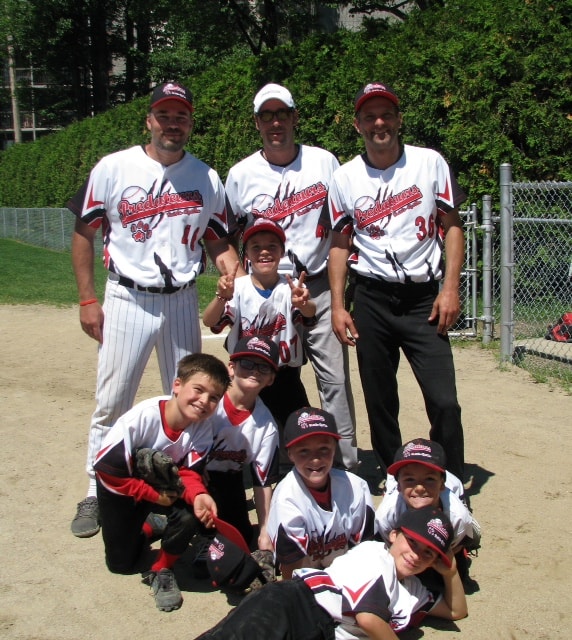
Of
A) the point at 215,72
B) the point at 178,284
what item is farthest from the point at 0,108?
the point at 178,284

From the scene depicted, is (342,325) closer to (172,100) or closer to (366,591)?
(172,100)

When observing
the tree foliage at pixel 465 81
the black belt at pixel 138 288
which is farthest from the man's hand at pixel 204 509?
the tree foliage at pixel 465 81

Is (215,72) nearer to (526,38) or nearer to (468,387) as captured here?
(526,38)

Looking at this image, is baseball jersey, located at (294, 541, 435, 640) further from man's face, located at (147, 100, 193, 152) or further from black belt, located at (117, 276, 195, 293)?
man's face, located at (147, 100, 193, 152)

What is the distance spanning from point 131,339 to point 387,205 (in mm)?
1516

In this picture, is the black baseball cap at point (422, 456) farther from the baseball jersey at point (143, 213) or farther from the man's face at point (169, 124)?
the man's face at point (169, 124)

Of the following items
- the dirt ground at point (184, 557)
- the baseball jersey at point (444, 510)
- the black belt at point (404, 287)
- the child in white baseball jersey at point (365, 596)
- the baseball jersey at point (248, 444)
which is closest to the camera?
the child in white baseball jersey at point (365, 596)

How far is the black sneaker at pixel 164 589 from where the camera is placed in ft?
10.9

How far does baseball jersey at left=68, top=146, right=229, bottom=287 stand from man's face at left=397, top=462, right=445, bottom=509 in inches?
61.1

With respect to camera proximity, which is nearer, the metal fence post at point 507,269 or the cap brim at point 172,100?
the cap brim at point 172,100

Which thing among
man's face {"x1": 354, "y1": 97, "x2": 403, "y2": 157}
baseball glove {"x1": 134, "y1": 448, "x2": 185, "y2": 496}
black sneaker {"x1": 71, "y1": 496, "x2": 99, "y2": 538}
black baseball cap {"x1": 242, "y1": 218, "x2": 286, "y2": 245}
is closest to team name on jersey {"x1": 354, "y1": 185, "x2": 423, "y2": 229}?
man's face {"x1": 354, "y1": 97, "x2": 403, "y2": 157}

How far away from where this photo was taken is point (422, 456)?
3.30 m

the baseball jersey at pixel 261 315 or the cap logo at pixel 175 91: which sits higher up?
the cap logo at pixel 175 91

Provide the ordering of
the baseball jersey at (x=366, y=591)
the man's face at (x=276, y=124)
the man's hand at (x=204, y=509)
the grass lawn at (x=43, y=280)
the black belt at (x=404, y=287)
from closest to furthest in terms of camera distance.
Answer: the baseball jersey at (x=366, y=591)
the man's hand at (x=204, y=509)
the black belt at (x=404, y=287)
the man's face at (x=276, y=124)
the grass lawn at (x=43, y=280)
